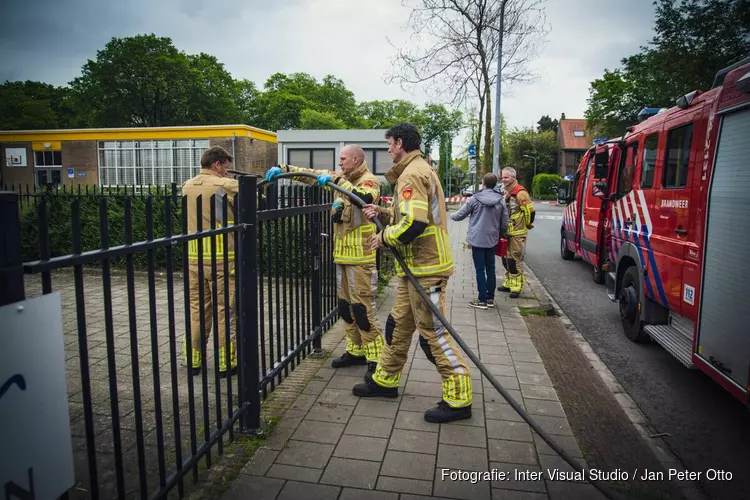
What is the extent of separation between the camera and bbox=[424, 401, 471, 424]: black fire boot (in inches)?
144

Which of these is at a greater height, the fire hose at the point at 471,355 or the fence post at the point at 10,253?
the fence post at the point at 10,253

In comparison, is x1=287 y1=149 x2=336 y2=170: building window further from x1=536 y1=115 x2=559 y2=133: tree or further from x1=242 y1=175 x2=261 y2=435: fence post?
x1=536 y1=115 x2=559 y2=133: tree

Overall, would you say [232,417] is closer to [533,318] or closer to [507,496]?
[507,496]

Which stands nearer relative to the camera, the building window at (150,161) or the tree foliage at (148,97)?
the building window at (150,161)

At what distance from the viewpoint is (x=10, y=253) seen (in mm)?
1609

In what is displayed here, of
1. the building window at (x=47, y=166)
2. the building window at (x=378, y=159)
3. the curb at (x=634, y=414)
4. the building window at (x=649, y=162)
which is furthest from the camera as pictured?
the building window at (x=47, y=166)

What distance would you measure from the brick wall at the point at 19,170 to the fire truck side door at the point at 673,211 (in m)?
39.1

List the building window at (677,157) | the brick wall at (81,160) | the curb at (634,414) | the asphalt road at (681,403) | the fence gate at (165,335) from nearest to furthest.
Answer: the fence gate at (165,335), the curb at (634,414), the asphalt road at (681,403), the building window at (677,157), the brick wall at (81,160)

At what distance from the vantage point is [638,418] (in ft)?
13.4

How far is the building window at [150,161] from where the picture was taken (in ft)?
96.2

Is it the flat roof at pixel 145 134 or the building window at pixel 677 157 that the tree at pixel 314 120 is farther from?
the building window at pixel 677 157

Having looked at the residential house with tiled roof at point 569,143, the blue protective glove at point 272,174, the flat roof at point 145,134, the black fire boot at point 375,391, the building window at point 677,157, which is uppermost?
the residential house with tiled roof at point 569,143

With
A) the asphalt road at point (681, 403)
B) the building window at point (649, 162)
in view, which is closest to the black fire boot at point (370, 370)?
the asphalt road at point (681, 403)

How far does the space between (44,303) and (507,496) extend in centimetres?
243
